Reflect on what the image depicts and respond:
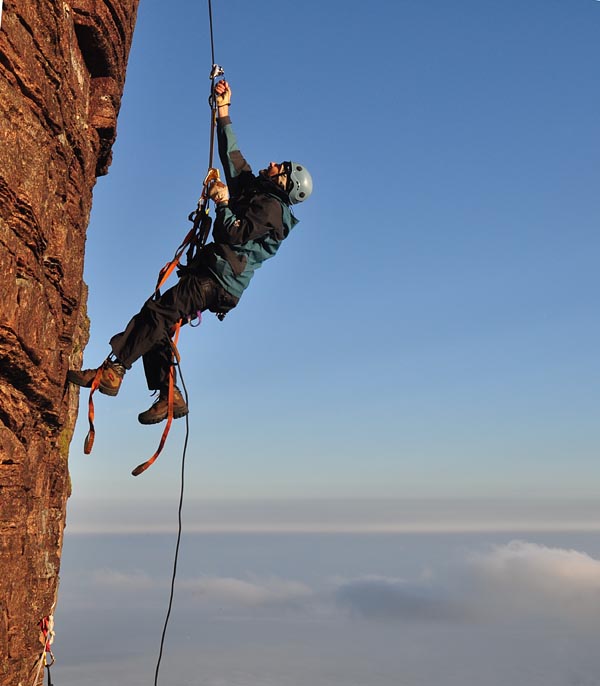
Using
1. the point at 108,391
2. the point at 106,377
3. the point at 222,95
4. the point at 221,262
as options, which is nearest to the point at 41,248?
the point at 106,377

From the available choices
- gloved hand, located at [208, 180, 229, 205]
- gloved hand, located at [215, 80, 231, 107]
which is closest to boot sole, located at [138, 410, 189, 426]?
gloved hand, located at [208, 180, 229, 205]

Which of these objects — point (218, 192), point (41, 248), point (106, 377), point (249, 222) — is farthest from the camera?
point (218, 192)

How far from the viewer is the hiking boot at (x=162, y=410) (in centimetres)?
1089

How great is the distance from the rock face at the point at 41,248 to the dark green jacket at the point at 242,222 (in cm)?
162

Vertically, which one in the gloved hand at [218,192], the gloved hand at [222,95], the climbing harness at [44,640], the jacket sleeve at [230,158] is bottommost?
the climbing harness at [44,640]

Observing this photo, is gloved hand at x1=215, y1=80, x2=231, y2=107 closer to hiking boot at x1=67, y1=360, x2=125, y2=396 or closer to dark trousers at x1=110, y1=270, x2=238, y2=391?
dark trousers at x1=110, y1=270, x2=238, y2=391

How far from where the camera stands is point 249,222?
10.5m

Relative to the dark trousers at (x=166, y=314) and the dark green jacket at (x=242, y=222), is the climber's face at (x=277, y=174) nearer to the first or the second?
the dark green jacket at (x=242, y=222)

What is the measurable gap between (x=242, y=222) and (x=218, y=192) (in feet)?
1.64

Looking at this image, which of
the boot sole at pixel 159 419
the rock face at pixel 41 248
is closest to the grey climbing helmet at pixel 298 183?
the rock face at pixel 41 248

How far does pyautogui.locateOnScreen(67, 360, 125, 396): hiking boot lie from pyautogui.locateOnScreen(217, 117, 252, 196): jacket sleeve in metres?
2.75

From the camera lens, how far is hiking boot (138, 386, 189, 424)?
10891 mm

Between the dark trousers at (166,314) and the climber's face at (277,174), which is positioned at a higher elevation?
the climber's face at (277,174)

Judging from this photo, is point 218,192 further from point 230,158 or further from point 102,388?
point 102,388
